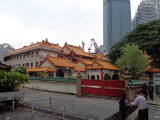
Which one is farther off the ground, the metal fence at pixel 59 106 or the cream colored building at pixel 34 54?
the cream colored building at pixel 34 54

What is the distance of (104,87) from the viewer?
20.9 meters

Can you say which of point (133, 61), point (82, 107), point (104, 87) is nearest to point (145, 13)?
point (133, 61)

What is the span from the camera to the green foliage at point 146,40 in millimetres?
36494

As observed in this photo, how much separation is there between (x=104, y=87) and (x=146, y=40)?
897 inches

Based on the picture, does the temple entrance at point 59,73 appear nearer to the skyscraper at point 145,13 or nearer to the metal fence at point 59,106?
the metal fence at point 59,106

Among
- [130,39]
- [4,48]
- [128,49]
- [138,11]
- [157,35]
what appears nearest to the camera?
[128,49]

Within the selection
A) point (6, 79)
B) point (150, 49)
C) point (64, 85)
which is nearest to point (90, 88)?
point (64, 85)

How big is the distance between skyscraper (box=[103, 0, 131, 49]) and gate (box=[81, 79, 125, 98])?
13754 cm

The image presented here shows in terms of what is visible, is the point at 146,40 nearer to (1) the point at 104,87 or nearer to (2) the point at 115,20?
(1) the point at 104,87

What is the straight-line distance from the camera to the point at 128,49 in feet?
105

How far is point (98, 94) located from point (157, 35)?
2339 centimetres

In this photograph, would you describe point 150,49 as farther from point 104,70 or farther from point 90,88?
→ point 90,88

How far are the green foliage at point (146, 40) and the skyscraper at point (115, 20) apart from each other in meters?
114

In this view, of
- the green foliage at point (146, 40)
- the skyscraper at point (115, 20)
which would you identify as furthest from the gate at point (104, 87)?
the skyscraper at point (115, 20)
